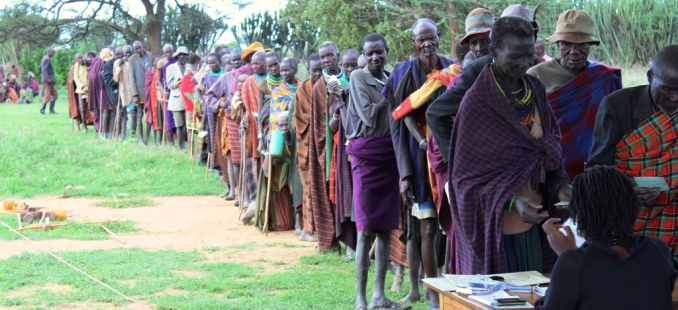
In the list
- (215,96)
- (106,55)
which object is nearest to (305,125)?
(215,96)

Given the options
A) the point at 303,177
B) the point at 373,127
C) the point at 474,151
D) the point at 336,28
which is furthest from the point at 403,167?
the point at 336,28

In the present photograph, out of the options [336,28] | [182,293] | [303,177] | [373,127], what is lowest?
[182,293]

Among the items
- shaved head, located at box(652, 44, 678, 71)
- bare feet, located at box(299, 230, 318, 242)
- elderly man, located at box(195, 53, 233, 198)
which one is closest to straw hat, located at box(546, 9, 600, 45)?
shaved head, located at box(652, 44, 678, 71)

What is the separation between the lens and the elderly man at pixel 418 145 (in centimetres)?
587

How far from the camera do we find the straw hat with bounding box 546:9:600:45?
5.49 metres

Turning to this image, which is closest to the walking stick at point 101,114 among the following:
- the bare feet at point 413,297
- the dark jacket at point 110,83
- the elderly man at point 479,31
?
the dark jacket at point 110,83

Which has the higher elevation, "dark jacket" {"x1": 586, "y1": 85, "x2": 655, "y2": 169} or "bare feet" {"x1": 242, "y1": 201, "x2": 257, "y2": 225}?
"dark jacket" {"x1": 586, "y1": 85, "x2": 655, "y2": 169}

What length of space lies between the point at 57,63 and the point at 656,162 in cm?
3799

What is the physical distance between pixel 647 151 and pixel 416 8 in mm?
13906

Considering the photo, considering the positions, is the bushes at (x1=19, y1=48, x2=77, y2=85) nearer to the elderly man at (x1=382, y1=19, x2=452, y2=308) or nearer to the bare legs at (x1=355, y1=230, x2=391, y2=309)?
the bare legs at (x1=355, y1=230, x2=391, y2=309)

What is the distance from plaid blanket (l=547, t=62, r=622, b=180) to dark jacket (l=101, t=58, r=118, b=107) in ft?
47.8

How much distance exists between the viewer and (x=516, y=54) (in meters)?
4.40

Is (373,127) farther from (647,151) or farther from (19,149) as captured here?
(19,149)

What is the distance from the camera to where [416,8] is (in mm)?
17969
